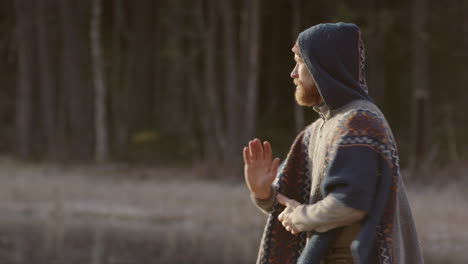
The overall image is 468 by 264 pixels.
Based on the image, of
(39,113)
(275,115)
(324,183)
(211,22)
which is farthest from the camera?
(275,115)

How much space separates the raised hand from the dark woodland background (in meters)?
19.1

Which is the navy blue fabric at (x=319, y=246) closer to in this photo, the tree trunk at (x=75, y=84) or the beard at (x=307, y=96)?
the beard at (x=307, y=96)

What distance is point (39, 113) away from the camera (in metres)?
34.8

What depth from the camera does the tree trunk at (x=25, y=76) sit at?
31438 mm

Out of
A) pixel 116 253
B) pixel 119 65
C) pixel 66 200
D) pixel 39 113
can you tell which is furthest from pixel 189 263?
pixel 119 65

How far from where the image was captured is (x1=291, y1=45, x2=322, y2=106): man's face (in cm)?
437

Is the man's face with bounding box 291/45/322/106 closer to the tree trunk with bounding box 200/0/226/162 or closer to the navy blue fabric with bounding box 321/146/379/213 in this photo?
the navy blue fabric with bounding box 321/146/379/213

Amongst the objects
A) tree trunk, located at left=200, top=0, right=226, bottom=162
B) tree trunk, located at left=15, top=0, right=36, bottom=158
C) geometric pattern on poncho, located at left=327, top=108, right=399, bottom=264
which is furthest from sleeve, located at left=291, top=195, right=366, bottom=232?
tree trunk, located at left=15, top=0, right=36, bottom=158

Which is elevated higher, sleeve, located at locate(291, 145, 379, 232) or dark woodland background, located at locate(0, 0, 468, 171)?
sleeve, located at locate(291, 145, 379, 232)

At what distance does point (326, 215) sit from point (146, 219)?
14.9m

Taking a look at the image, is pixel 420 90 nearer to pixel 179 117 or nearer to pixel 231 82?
pixel 231 82

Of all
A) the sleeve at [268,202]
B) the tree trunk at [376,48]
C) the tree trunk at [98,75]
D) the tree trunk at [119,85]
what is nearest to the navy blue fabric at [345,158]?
the sleeve at [268,202]

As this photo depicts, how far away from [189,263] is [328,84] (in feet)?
29.1

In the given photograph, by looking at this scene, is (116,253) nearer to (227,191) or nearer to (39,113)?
(227,191)
